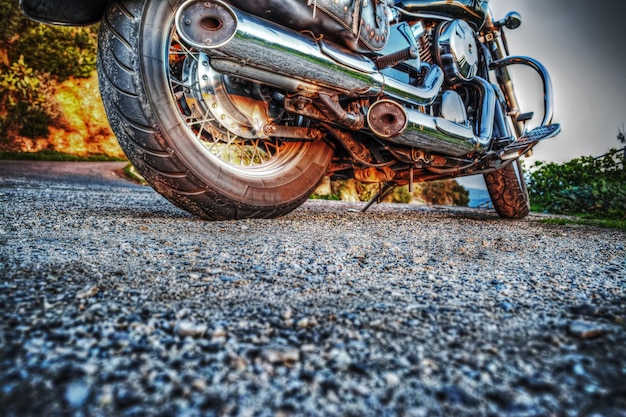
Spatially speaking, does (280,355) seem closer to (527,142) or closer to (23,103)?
(527,142)

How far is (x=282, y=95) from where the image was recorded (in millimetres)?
1681

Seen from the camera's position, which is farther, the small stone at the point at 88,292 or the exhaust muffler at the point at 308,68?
the exhaust muffler at the point at 308,68

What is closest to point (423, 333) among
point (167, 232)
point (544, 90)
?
point (167, 232)

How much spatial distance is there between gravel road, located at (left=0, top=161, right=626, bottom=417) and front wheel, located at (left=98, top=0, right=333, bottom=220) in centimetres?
41

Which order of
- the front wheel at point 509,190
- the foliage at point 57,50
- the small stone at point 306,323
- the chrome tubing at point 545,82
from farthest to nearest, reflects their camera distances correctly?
the foliage at point 57,50, the front wheel at point 509,190, the chrome tubing at point 545,82, the small stone at point 306,323

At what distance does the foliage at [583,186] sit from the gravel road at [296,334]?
13.7 feet

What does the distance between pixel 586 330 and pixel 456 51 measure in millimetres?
Result: 2024

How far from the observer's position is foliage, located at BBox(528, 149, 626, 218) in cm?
455

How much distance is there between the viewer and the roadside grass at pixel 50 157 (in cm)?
1011

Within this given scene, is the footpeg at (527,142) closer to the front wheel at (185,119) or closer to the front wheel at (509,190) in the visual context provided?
the front wheel at (509,190)

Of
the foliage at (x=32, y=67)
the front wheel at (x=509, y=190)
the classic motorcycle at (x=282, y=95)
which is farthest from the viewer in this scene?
the foliage at (x=32, y=67)

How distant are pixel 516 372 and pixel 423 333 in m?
0.15

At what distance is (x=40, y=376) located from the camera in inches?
18.2

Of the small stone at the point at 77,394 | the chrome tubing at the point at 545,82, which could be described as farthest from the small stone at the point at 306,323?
the chrome tubing at the point at 545,82
